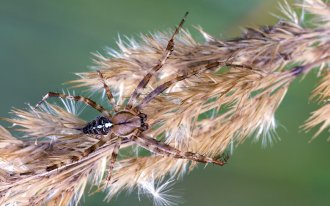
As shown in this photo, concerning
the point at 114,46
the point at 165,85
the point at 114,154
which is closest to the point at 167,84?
the point at 165,85

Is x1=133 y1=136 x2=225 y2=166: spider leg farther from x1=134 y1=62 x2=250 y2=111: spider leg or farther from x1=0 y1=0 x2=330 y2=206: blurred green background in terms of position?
x1=0 y1=0 x2=330 y2=206: blurred green background

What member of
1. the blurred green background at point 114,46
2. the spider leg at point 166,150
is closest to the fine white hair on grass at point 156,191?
the spider leg at point 166,150

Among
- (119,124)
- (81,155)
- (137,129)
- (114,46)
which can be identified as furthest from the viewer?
(114,46)

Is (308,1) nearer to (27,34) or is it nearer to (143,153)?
(143,153)

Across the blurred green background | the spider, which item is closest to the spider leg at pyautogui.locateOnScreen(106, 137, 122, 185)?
the spider

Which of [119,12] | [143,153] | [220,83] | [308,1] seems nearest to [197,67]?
[220,83]

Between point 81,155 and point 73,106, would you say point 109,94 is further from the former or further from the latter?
point 81,155
